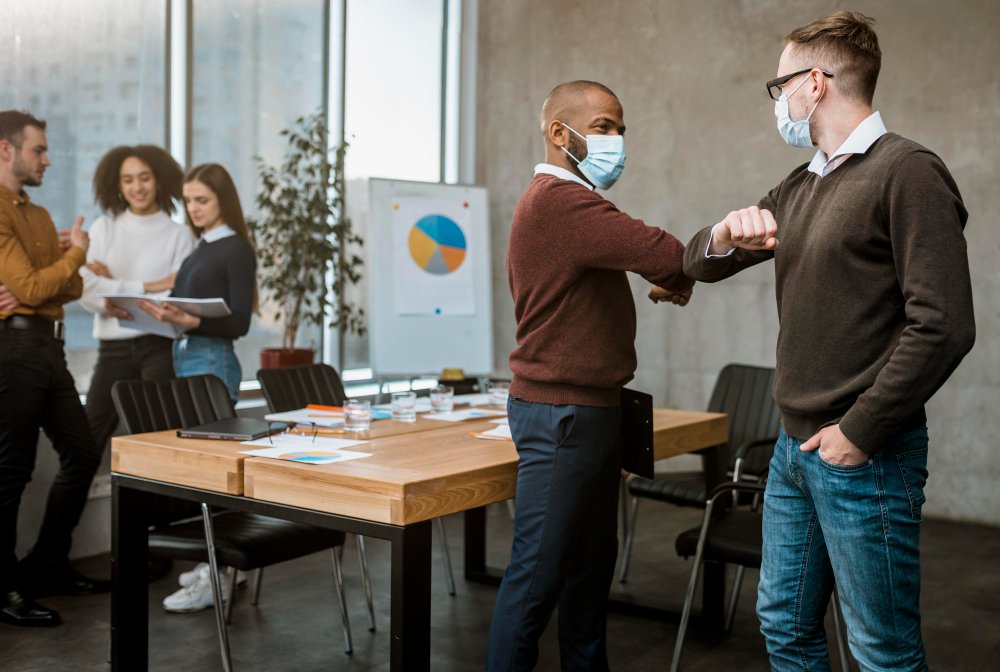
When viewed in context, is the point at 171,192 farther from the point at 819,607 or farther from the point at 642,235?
the point at 819,607

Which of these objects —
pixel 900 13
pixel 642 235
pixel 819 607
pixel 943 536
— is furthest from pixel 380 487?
pixel 900 13

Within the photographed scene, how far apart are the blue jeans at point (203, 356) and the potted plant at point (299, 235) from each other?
1145 millimetres

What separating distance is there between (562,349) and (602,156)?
0.52 m

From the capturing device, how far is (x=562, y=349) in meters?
2.47

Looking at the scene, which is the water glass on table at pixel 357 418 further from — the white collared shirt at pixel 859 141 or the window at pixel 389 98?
the window at pixel 389 98

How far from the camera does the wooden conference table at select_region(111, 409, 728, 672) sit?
2.27m

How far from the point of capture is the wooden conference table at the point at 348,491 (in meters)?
2.27

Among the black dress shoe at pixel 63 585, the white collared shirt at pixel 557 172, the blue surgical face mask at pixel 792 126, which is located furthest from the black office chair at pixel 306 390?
the blue surgical face mask at pixel 792 126

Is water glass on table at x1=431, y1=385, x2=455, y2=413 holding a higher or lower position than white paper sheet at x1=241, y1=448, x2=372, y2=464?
higher

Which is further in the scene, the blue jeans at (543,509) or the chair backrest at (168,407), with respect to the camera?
the chair backrest at (168,407)

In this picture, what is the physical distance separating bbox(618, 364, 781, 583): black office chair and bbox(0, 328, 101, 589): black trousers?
229 centimetres

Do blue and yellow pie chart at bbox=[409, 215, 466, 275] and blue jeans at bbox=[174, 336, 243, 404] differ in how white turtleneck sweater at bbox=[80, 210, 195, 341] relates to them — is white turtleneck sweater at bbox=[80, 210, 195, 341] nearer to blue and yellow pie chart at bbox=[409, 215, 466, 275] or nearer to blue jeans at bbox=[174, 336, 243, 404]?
blue jeans at bbox=[174, 336, 243, 404]

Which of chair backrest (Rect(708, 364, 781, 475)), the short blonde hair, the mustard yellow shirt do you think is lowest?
chair backrest (Rect(708, 364, 781, 475))

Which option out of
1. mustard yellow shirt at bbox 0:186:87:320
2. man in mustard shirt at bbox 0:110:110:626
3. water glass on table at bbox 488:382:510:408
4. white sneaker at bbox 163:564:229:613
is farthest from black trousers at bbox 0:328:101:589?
water glass on table at bbox 488:382:510:408
